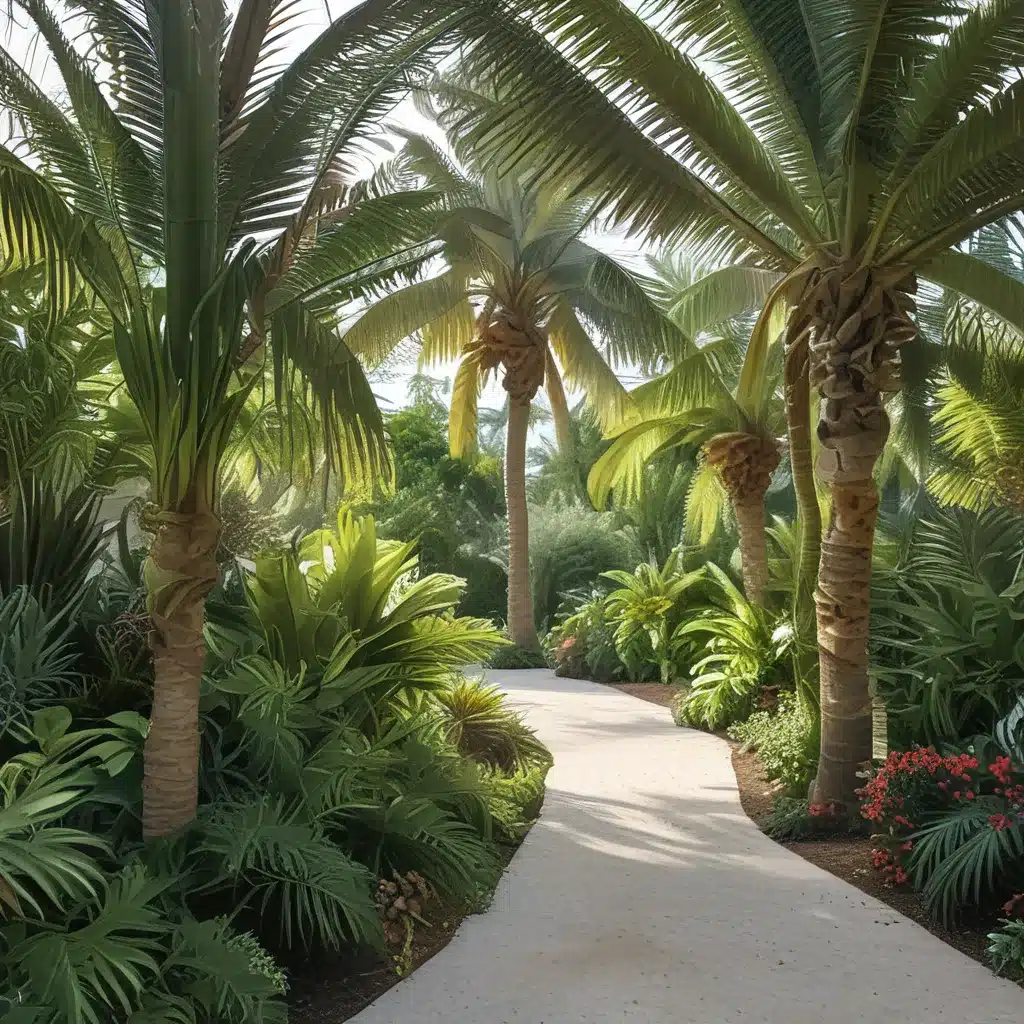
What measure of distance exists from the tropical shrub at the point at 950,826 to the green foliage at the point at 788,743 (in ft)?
4.16

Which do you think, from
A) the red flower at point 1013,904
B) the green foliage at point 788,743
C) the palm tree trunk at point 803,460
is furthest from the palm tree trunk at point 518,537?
the red flower at point 1013,904

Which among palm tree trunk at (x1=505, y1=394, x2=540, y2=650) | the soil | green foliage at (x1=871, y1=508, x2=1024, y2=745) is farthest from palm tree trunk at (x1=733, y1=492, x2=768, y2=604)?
the soil

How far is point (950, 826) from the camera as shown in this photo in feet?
15.8

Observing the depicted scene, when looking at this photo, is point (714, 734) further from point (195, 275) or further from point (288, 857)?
point (195, 275)

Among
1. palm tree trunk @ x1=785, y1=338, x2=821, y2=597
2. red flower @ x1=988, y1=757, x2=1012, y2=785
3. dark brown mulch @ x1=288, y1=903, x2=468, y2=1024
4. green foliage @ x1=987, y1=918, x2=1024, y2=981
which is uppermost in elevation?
palm tree trunk @ x1=785, y1=338, x2=821, y2=597

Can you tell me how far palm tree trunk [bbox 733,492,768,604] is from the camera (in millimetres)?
11562

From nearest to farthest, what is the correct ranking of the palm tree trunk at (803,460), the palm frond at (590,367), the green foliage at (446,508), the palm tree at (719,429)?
the palm tree trunk at (803,460)
the palm tree at (719,429)
the palm frond at (590,367)
the green foliage at (446,508)

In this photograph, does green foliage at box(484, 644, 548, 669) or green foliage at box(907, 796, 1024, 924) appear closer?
green foliage at box(907, 796, 1024, 924)

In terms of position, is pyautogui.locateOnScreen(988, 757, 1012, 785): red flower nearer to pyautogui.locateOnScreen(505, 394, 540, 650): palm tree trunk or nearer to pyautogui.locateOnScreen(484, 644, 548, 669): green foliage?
pyautogui.locateOnScreen(484, 644, 548, 669): green foliage

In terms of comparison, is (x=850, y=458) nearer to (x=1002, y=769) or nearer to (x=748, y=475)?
(x=1002, y=769)

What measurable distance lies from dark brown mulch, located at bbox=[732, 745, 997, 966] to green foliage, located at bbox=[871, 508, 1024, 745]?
0.89 m

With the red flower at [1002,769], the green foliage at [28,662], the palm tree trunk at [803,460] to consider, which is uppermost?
the palm tree trunk at [803,460]

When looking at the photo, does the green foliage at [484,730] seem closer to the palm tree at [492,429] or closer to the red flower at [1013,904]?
the red flower at [1013,904]

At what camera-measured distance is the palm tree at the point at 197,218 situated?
12.6ft
